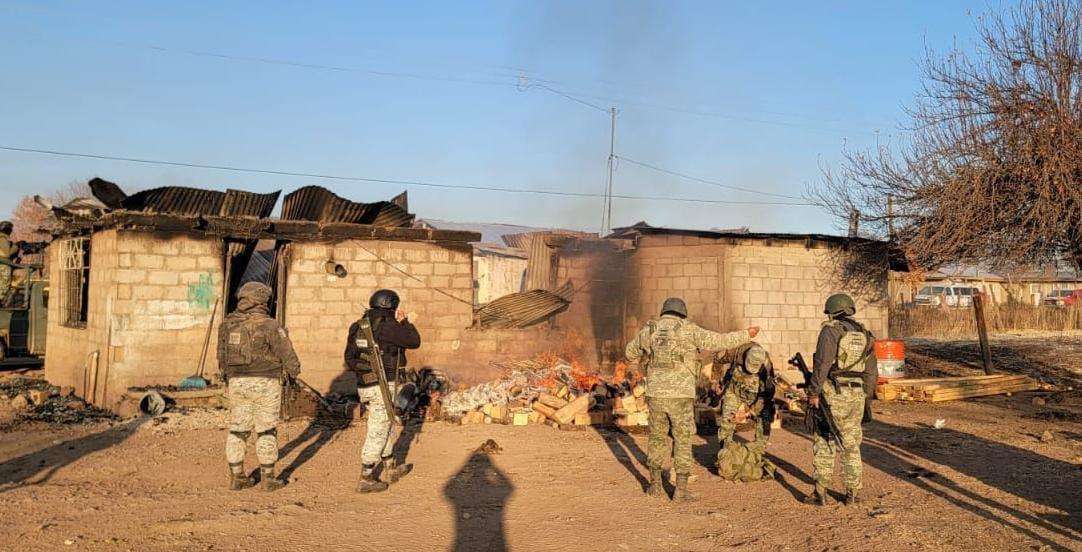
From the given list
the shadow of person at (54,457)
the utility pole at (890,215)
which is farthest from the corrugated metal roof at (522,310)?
the utility pole at (890,215)

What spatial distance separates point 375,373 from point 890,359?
10.3 meters

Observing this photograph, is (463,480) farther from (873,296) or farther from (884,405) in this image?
(873,296)

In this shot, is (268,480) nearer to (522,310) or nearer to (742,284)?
(522,310)

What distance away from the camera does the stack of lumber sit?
13.5m

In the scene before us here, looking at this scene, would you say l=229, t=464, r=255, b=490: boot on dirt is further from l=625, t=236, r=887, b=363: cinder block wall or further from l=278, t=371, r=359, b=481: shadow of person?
l=625, t=236, r=887, b=363: cinder block wall

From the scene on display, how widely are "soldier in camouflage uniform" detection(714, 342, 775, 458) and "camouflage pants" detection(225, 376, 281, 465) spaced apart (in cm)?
419

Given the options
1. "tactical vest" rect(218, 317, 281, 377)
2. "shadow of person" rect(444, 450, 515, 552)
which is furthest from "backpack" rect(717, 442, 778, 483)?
"tactical vest" rect(218, 317, 281, 377)

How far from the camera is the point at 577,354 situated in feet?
47.0

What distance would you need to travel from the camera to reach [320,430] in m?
9.89

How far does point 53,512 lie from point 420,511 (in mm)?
2755

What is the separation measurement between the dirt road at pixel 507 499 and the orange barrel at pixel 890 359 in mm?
3980

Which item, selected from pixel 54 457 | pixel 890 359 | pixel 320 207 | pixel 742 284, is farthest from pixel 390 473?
pixel 890 359

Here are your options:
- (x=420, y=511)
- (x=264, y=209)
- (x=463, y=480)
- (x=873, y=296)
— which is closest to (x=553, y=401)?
(x=463, y=480)

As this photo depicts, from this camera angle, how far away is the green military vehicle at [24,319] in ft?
48.9
